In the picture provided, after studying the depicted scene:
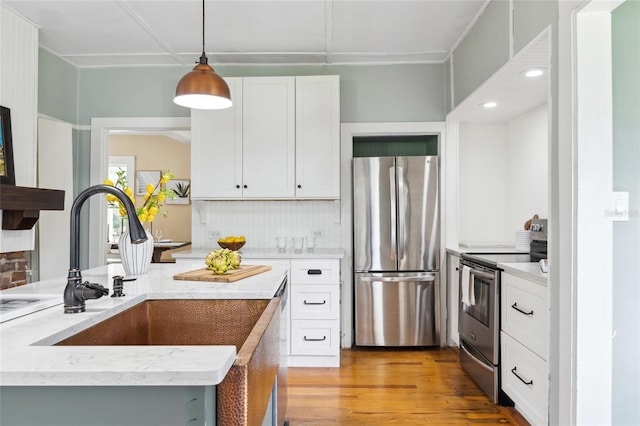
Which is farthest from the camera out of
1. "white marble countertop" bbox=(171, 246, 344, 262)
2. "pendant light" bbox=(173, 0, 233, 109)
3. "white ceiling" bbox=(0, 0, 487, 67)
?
"white marble countertop" bbox=(171, 246, 344, 262)

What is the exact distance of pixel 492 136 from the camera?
413 cm

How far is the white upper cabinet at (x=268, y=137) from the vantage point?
12.0ft

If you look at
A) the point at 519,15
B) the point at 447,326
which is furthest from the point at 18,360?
the point at 447,326

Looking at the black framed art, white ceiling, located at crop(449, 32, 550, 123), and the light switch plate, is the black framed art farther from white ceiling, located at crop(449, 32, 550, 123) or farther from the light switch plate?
the light switch plate

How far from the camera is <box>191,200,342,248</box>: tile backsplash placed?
3.99 metres

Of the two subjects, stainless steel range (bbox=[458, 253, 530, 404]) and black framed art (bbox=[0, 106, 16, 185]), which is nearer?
stainless steel range (bbox=[458, 253, 530, 404])

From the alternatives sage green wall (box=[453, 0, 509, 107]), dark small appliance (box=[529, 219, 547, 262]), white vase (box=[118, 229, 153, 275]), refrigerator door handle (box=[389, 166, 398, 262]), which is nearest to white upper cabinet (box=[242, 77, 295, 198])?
refrigerator door handle (box=[389, 166, 398, 262])

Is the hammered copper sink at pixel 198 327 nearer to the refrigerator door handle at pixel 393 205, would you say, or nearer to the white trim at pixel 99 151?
the refrigerator door handle at pixel 393 205

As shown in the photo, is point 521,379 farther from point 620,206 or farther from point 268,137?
point 268,137

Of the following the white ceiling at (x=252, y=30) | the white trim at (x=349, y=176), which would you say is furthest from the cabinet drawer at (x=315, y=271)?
the white ceiling at (x=252, y=30)

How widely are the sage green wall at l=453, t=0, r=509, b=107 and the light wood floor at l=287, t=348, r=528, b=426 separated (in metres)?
2.18

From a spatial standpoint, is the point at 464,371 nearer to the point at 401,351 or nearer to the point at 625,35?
the point at 401,351

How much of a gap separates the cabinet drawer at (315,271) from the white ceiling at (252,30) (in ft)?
6.09

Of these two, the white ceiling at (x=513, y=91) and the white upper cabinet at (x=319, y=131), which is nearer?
the white ceiling at (x=513, y=91)
